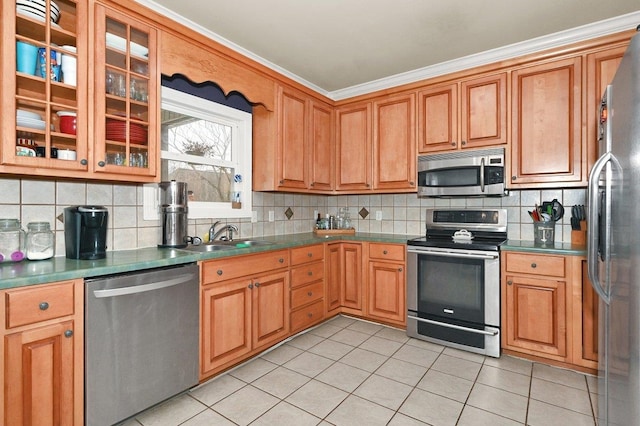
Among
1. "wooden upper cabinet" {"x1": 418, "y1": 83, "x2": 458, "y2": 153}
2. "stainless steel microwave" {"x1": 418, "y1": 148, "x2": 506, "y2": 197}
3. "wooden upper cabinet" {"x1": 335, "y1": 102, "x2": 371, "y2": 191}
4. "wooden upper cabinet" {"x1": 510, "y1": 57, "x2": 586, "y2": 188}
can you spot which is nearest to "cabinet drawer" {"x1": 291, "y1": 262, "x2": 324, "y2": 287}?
"wooden upper cabinet" {"x1": 335, "y1": 102, "x2": 371, "y2": 191}

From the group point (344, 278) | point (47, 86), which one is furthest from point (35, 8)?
point (344, 278)

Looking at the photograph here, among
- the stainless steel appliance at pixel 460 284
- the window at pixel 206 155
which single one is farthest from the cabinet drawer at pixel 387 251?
the window at pixel 206 155

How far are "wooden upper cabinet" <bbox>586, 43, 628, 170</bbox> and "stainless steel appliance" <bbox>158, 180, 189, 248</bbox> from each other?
9.86 feet

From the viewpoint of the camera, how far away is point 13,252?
1713 millimetres

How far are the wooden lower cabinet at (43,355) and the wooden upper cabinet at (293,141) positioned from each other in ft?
6.21

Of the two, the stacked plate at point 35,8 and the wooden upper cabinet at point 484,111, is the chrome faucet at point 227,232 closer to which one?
the stacked plate at point 35,8

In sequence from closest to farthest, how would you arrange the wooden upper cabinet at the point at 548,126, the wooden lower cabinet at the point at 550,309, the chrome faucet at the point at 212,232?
the wooden lower cabinet at the point at 550,309 < the wooden upper cabinet at the point at 548,126 < the chrome faucet at the point at 212,232

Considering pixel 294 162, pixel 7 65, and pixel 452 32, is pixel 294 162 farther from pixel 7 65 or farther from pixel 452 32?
pixel 7 65

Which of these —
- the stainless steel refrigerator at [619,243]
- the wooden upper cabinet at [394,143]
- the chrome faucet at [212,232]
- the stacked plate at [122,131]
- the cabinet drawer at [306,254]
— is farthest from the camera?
the wooden upper cabinet at [394,143]

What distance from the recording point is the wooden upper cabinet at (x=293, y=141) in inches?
121

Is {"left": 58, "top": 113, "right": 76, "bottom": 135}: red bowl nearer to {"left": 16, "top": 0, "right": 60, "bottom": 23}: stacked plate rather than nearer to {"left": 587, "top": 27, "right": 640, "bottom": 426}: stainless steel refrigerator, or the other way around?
{"left": 16, "top": 0, "right": 60, "bottom": 23}: stacked plate

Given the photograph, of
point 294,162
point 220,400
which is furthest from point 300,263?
point 220,400

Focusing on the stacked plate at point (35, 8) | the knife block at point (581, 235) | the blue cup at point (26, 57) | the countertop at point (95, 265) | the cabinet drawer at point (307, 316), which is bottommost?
the cabinet drawer at point (307, 316)

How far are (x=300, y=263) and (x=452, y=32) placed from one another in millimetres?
2197
